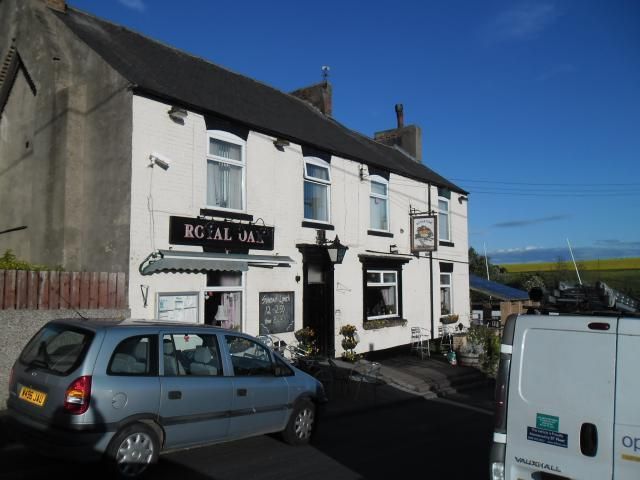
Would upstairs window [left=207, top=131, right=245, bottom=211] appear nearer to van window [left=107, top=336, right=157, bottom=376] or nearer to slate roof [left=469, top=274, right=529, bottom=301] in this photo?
van window [left=107, top=336, right=157, bottom=376]

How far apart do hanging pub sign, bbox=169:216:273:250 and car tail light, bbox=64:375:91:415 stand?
5464 mm

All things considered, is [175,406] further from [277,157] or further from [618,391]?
[277,157]

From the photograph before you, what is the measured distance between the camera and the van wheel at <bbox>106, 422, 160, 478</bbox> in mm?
5508

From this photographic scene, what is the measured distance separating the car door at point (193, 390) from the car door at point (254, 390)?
0.17 metres

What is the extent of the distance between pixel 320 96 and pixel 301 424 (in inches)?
557

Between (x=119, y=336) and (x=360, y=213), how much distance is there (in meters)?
10.8

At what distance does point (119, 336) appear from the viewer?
581 centimetres

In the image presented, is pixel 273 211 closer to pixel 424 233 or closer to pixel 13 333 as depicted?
pixel 13 333

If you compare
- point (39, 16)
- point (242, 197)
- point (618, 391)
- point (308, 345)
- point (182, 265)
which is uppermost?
point (39, 16)

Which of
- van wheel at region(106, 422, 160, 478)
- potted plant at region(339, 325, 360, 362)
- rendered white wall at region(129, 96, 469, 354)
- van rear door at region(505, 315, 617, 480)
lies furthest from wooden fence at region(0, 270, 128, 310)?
van rear door at region(505, 315, 617, 480)

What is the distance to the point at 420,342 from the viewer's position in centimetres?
1788

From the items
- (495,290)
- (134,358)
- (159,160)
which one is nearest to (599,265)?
(495,290)

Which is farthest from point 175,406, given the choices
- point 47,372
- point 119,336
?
point 47,372

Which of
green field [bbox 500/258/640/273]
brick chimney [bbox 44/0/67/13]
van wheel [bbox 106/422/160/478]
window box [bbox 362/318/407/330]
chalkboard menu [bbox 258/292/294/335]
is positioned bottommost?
van wheel [bbox 106/422/160/478]
